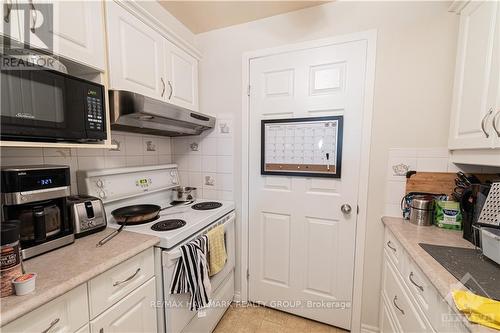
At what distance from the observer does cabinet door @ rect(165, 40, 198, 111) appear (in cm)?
153

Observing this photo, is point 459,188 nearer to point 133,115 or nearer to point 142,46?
point 133,115

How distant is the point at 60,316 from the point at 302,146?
5.01ft

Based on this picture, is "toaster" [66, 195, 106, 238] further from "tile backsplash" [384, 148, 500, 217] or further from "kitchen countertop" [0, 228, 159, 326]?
"tile backsplash" [384, 148, 500, 217]

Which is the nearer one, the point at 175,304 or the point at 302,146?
the point at 175,304

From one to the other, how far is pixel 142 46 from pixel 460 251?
2024mm

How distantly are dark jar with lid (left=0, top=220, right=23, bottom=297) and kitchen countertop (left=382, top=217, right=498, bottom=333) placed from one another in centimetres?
137

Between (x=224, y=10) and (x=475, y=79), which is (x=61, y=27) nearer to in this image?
(x=224, y=10)

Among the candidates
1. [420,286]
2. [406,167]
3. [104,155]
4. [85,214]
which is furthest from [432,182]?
[104,155]

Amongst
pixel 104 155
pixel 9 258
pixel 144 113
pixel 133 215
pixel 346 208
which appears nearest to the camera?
pixel 9 258

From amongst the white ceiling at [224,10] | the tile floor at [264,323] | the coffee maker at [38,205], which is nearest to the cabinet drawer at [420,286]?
the tile floor at [264,323]

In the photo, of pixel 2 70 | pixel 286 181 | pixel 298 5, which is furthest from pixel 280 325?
pixel 298 5

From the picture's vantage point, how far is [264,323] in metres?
1.67

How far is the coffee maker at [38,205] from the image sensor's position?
0.82 meters

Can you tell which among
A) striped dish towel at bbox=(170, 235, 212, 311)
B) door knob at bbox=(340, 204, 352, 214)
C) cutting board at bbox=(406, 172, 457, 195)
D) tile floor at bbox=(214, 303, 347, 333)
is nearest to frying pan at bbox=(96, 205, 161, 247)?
striped dish towel at bbox=(170, 235, 212, 311)
